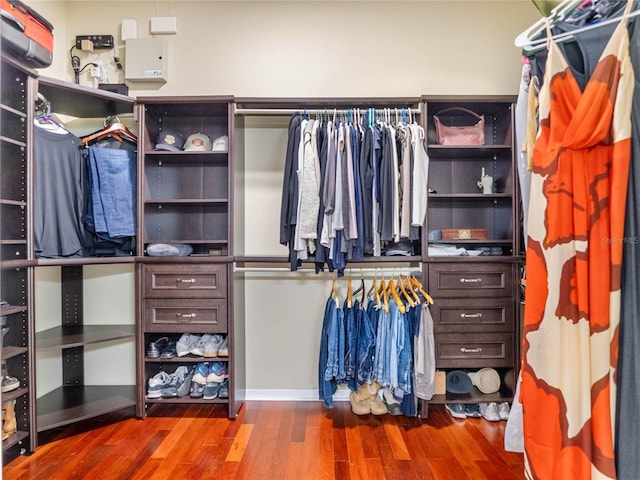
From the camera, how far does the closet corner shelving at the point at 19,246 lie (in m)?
1.74

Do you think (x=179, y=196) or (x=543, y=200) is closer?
(x=543, y=200)

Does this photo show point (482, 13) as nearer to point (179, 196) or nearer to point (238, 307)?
point (179, 196)

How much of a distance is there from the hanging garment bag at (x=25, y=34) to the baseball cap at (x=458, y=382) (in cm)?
303

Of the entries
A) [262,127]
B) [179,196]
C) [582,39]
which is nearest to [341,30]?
[262,127]

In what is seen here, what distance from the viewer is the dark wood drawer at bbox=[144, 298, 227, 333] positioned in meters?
2.14

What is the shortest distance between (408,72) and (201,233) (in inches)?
74.9

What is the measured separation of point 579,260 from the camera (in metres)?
0.94

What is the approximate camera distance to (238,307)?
2.29 m

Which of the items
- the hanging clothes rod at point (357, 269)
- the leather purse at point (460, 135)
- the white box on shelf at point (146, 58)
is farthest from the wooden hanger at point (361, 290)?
the white box on shelf at point (146, 58)

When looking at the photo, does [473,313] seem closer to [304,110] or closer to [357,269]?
[357,269]

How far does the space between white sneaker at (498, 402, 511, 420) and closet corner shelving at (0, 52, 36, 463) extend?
8.78 ft

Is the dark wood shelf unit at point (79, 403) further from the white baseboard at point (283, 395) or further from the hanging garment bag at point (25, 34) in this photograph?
the hanging garment bag at point (25, 34)

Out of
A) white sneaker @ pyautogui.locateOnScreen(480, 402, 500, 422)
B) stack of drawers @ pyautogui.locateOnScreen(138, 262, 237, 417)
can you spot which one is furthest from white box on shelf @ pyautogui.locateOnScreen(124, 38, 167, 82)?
white sneaker @ pyautogui.locateOnScreen(480, 402, 500, 422)

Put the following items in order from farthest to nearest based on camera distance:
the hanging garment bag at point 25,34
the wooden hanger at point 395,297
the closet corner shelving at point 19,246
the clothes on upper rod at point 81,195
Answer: the wooden hanger at point 395,297 → the clothes on upper rod at point 81,195 → the closet corner shelving at point 19,246 → the hanging garment bag at point 25,34
